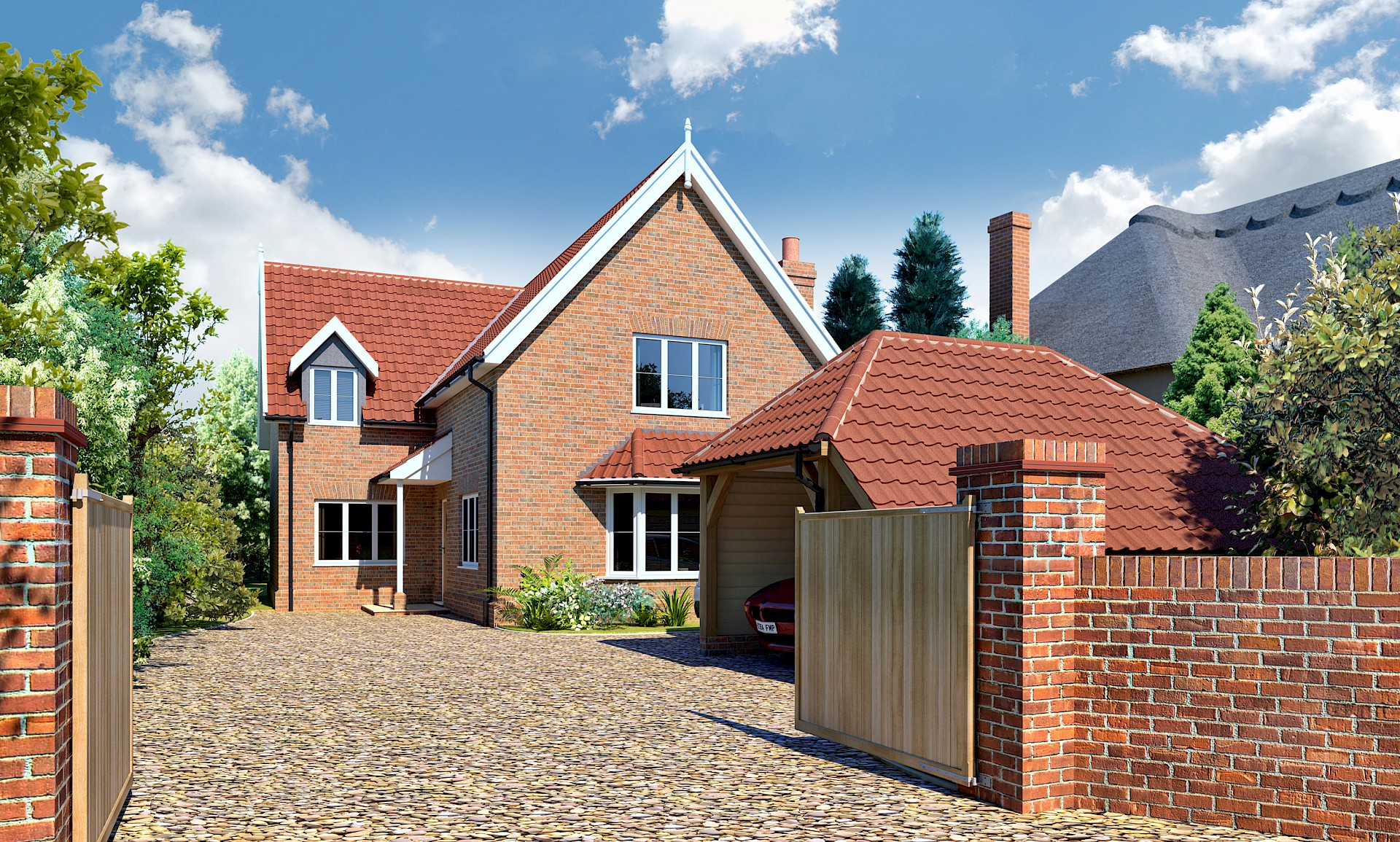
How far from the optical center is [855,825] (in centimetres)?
649

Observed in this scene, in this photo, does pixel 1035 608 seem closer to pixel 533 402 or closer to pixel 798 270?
pixel 533 402

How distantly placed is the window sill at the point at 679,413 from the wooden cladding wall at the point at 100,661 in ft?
49.1

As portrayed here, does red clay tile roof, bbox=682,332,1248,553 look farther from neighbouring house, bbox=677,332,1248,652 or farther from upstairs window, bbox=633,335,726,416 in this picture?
upstairs window, bbox=633,335,726,416

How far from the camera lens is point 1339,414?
949cm

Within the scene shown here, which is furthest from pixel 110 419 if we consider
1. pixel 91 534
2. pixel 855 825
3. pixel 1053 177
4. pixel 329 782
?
pixel 1053 177

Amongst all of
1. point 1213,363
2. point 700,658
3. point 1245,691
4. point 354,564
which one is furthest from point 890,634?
point 354,564

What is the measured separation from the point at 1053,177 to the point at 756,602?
1565cm

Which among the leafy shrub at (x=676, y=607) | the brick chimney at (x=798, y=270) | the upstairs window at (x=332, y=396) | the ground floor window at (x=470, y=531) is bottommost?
the leafy shrub at (x=676, y=607)

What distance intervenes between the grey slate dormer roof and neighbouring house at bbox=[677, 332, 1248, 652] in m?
16.2

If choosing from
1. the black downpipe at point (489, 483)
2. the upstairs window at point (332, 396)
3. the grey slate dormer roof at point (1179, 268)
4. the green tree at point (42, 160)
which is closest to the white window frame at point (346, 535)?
the upstairs window at point (332, 396)

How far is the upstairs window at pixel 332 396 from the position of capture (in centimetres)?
2478

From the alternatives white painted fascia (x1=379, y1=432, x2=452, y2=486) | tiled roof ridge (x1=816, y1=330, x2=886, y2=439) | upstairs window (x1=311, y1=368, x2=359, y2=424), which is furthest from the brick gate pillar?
upstairs window (x1=311, y1=368, x2=359, y2=424)

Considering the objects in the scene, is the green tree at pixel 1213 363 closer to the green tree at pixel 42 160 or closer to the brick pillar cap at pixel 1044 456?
the brick pillar cap at pixel 1044 456

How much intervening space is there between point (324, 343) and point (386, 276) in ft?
12.3
